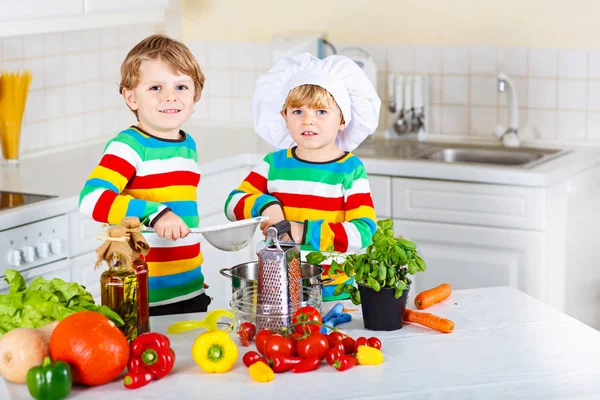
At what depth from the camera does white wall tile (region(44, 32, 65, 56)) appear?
3.78 metres

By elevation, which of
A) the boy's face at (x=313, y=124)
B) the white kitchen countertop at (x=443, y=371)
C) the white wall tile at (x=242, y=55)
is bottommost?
the white kitchen countertop at (x=443, y=371)

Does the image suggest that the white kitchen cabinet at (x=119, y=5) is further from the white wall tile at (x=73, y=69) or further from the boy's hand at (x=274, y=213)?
the boy's hand at (x=274, y=213)

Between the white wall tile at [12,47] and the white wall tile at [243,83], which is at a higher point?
the white wall tile at [12,47]

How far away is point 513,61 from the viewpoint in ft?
12.9

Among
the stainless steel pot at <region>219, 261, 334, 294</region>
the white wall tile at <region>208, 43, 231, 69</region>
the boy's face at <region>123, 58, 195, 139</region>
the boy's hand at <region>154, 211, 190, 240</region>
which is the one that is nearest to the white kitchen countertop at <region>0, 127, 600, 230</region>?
the white wall tile at <region>208, 43, 231, 69</region>

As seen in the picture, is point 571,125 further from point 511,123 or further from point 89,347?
point 89,347

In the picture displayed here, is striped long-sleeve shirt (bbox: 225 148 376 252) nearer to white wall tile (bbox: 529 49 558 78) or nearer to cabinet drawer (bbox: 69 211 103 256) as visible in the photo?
cabinet drawer (bbox: 69 211 103 256)

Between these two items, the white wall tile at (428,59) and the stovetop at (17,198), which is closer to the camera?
the stovetop at (17,198)

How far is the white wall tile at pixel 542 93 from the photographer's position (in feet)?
12.7

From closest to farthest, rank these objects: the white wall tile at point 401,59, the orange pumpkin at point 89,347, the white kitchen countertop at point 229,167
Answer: the orange pumpkin at point 89,347 < the white kitchen countertop at point 229,167 < the white wall tile at point 401,59

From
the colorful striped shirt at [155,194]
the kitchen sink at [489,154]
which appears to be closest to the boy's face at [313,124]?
the colorful striped shirt at [155,194]

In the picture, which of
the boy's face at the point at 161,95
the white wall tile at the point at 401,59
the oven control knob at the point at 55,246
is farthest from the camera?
the white wall tile at the point at 401,59

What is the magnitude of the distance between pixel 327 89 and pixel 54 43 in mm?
1852

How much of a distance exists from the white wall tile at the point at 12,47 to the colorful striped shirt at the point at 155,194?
→ 1444 mm
